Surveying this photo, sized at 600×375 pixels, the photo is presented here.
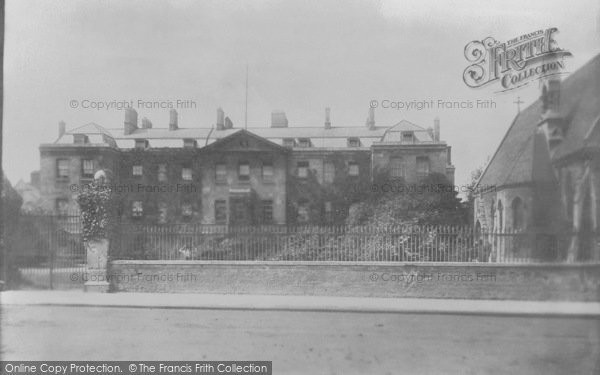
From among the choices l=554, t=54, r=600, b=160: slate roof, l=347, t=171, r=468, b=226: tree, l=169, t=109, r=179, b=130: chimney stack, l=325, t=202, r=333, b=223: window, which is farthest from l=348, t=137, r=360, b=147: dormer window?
l=554, t=54, r=600, b=160: slate roof

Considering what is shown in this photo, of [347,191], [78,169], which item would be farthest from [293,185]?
[78,169]

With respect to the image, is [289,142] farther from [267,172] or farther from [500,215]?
[500,215]

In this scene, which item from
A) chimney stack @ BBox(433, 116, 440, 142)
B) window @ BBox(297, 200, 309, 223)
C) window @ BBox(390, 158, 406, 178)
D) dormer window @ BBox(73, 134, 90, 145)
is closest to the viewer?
chimney stack @ BBox(433, 116, 440, 142)

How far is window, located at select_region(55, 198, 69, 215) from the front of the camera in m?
11.5

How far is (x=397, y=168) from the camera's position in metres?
10.9

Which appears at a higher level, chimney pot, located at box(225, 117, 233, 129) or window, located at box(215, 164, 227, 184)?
chimney pot, located at box(225, 117, 233, 129)

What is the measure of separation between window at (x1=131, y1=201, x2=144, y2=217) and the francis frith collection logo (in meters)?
8.33

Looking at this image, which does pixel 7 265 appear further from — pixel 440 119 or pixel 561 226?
pixel 561 226

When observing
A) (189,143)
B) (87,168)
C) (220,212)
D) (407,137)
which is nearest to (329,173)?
(407,137)

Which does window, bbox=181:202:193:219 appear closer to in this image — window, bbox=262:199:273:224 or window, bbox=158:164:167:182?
window, bbox=158:164:167:182

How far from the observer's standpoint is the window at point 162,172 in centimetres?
1084

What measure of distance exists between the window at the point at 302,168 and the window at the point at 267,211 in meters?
1.13

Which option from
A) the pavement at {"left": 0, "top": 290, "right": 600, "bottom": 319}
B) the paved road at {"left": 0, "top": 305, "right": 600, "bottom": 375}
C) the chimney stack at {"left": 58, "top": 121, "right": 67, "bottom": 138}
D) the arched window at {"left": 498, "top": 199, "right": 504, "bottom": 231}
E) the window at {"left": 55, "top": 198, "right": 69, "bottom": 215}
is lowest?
the paved road at {"left": 0, "top": 305, "right": 600, "bottom": 375}

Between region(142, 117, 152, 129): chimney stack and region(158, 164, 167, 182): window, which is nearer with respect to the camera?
region(142, 117, 152, 129): chimney stack
